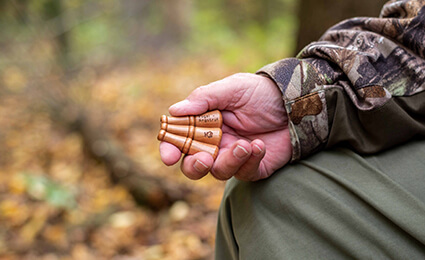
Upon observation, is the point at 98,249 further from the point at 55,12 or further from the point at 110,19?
the point at 110,19

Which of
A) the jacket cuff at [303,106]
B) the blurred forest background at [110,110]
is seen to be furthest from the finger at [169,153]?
the blurred forest background at [110,110]

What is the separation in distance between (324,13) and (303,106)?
1185 mm

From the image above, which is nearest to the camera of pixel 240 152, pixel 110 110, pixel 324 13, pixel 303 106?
pixel 240 152

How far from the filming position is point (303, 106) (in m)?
1.02

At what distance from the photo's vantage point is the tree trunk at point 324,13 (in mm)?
1842

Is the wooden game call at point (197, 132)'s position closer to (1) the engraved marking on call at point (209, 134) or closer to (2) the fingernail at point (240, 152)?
(1) the engraved marking on call at point (209, 134)

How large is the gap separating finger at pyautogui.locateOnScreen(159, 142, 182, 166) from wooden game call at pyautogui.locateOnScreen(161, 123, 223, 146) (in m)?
0.04

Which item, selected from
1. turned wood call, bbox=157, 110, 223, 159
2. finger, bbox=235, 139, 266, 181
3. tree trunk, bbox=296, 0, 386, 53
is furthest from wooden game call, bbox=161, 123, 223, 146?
tree trunk, bbox=296, 0, 386, 53

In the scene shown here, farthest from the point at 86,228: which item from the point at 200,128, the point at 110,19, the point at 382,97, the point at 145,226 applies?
the point at 110,19

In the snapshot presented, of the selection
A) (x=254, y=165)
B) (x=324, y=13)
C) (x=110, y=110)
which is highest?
(x=324, y=13)

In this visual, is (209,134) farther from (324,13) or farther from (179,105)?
(324,13)

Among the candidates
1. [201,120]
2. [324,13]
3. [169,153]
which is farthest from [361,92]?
[324,13]

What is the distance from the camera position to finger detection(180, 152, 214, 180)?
97cm

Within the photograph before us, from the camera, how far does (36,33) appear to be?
4312mm
